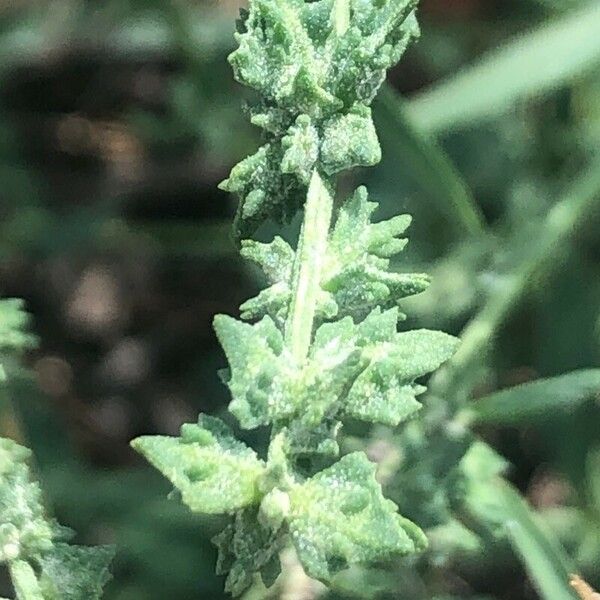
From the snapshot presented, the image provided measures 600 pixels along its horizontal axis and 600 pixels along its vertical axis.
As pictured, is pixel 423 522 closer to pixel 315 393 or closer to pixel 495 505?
pixel 495 505

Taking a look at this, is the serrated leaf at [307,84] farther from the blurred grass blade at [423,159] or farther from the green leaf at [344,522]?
the blurred grass blade at [423,159]

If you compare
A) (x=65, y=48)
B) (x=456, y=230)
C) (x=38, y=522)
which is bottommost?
(x=38, y=522)

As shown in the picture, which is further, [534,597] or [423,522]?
[534,597]

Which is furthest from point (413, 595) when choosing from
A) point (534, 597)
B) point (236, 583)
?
point (236, 583)

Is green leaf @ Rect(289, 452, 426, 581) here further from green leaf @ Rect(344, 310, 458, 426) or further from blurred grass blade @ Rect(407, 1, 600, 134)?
blurred grass blade @ Rect(407, 1, 600, 134)

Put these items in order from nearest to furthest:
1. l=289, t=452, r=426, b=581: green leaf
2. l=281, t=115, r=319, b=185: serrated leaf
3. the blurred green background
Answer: l=289, t=452, r=426, b=581: green leaf → l=281, t=115, r=319, b=185: serrated leaf → the blurred green background

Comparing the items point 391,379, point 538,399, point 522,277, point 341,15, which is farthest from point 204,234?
point 391,379

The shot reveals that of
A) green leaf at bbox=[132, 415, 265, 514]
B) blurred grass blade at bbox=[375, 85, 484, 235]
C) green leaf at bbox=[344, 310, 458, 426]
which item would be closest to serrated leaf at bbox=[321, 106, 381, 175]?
green leaf at bbox=[344, 310, 458, 426]
